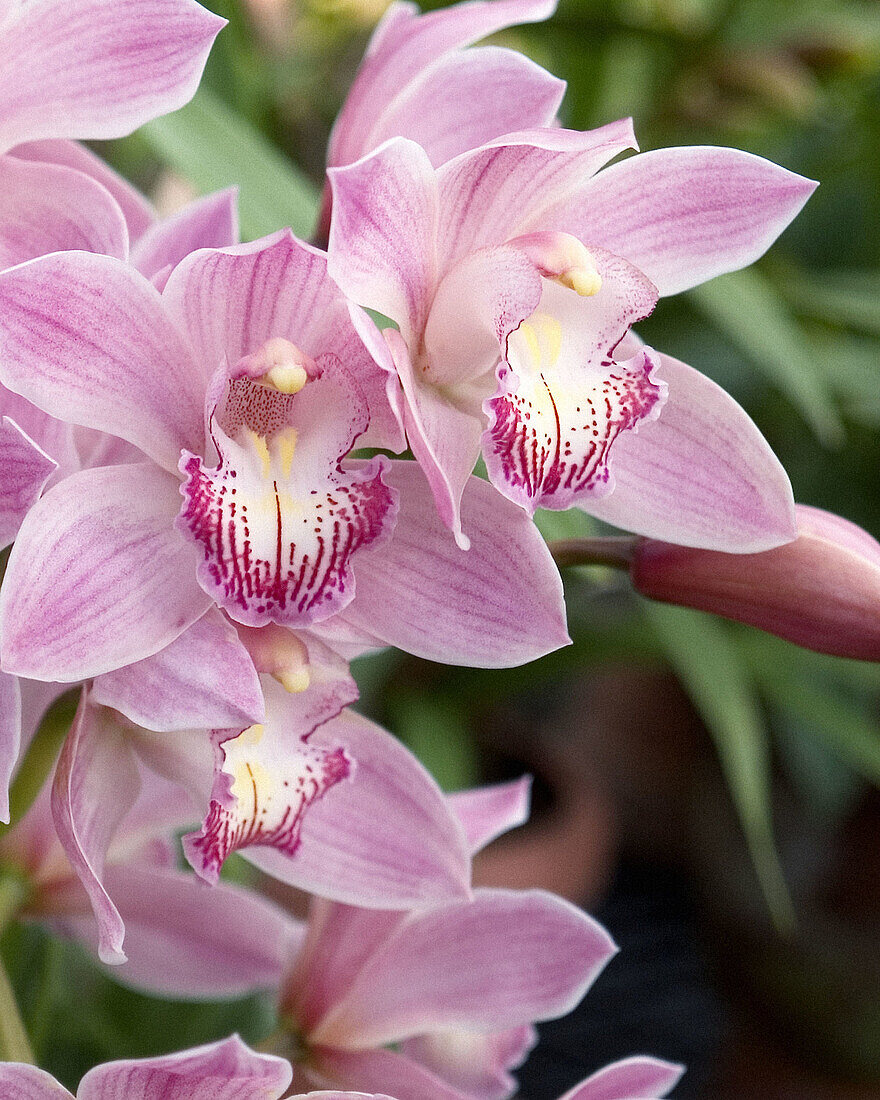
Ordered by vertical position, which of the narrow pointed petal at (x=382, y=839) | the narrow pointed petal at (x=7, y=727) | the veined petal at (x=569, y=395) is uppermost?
the veined petal at (x=569, y=395)

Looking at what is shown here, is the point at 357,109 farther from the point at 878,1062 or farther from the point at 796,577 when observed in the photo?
the point at 878,1062

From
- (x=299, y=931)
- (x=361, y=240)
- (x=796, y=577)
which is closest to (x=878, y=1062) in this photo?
(x=299, y=931)

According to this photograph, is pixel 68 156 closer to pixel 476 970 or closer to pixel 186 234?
pixel 186 234

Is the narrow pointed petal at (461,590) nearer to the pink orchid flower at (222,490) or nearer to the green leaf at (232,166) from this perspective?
the pink orchid flower at (222,490)

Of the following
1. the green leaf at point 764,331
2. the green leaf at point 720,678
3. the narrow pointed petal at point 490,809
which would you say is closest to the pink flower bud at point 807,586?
the narrow pointed petal at point 490,809

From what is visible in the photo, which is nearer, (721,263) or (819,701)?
(721,263)

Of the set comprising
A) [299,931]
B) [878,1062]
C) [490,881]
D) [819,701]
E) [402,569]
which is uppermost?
[402,569]

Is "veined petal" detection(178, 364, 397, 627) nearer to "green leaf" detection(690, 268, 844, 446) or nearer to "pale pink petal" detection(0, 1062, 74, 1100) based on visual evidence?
"pale pink petal" detection(0, 1062, 74, 1100)

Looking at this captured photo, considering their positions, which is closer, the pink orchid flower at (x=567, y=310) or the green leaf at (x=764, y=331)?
the pink orchid flower at (x=567, y=310)
